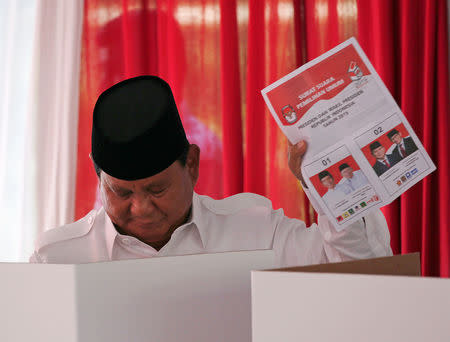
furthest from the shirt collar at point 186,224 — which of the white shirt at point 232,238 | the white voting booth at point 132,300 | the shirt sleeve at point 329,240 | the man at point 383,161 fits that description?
the white voting booth at point 132,300

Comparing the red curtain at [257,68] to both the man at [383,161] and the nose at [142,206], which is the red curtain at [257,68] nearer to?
the nose at [142,206]

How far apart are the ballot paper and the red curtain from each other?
1.48m

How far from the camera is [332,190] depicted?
40.6 inches

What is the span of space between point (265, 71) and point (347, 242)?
4.78 feet

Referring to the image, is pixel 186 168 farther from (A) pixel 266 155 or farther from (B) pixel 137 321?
(A) pixel 266 155

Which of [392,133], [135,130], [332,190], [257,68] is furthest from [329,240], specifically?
[257,68]

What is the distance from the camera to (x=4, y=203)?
9.00 feet

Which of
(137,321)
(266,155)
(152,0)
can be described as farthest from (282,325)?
(152,0)

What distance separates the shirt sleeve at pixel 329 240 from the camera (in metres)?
1.31

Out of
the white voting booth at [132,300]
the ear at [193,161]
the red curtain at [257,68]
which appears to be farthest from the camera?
the red curtain at [257,68]

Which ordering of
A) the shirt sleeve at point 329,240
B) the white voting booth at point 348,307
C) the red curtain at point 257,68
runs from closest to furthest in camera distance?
the white voting booth at point 348,307
the shirt sleeve at point 329,240
the red curtain at point 257,68

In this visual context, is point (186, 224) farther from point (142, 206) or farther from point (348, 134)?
point (348, 134)

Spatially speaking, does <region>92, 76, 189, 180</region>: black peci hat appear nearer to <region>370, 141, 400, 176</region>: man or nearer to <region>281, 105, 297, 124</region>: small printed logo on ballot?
<region>281, 105, 297, 124</region>: small printed logo on ballot

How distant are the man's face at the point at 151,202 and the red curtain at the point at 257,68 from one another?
3.87 ft
